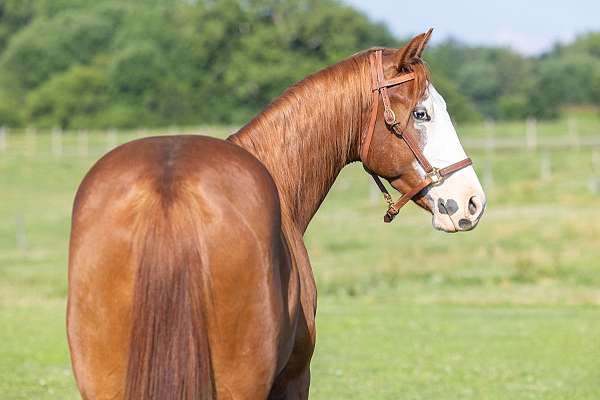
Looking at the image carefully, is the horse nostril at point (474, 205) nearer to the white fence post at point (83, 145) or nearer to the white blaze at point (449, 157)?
the white blaze at point (449, 157)

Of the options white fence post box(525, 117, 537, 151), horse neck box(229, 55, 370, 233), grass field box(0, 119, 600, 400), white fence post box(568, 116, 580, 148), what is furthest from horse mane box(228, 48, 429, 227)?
white fence post box(525, 117, 537, 151)

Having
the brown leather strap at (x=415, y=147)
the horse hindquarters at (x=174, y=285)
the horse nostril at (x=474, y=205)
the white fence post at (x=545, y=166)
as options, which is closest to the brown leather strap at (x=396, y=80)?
the brown leather strap at (x=415, y=147)

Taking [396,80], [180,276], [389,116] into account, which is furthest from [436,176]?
[180,276]

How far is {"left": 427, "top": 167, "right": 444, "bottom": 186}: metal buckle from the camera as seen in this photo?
530 cm

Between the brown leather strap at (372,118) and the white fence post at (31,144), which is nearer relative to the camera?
the brown leather strap at (372,118)

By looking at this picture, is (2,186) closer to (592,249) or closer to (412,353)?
(592,249)

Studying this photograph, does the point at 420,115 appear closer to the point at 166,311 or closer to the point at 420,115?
the point at 420,115

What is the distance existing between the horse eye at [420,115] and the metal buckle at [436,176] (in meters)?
0.25

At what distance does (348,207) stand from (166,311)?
38.4 metres

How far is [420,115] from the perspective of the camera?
17.4 feet

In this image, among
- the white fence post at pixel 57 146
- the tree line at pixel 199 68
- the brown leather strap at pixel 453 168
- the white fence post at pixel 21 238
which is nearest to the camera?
the brown leather strap at pixel 453 168

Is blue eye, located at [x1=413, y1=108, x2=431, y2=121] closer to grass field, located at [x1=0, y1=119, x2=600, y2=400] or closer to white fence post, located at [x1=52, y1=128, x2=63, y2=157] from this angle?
grass field, located at [x1=0, y1=119, x2=600, y2=400]

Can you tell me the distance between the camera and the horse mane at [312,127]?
535 centimetres

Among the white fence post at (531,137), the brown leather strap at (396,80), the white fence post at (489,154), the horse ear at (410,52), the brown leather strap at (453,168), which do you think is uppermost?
the horse ear at (410,52)
